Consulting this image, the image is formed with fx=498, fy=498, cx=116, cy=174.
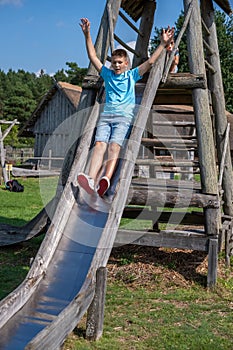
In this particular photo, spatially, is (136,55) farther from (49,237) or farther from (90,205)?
(49,237)

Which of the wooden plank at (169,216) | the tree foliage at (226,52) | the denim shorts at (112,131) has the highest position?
the tree foliage at (226,52)

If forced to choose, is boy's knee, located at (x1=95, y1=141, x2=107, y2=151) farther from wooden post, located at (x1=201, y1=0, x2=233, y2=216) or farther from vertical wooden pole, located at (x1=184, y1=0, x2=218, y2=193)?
wooden post, located at (x1=201, y1=0, x2=233, y2=216)

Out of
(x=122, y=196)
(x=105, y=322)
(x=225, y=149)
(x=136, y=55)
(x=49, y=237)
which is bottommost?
(x=105, y=322)

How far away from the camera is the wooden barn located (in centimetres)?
2961

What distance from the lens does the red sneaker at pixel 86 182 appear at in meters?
5.35

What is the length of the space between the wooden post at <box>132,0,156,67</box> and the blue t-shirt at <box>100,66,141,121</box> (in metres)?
2.22

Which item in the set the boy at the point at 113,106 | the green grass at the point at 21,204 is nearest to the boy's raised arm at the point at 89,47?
the boy at the point at 113,106

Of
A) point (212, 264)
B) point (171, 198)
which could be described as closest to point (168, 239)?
point (171, 198)

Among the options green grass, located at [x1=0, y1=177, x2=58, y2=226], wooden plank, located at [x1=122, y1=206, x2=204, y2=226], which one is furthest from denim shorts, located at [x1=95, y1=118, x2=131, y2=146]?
green grass, located at [x1=0, y1=177, x2=58, y2=226]

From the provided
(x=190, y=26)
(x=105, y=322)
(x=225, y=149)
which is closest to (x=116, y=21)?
(x=190, y=26)

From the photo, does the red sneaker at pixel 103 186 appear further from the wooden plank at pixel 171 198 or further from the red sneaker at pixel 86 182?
the wooden plank at pixel 171 198

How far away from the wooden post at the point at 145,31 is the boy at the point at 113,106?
77.3 inches

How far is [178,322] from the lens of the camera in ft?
16.1

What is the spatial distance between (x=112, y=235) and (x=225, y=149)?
3558mm
